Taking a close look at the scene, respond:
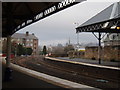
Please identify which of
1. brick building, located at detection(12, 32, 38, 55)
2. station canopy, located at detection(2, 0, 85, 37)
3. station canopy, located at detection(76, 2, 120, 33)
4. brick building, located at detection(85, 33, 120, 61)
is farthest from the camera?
brick building, located at detection(12, 32, 38, 55)

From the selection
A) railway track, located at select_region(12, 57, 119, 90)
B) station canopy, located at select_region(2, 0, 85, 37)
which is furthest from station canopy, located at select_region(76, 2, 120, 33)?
station canopy, located at select_region(2, 0, 85, 37)

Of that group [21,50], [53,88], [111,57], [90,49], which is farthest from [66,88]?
[21,50]

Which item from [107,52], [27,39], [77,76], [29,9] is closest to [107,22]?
[77,76]

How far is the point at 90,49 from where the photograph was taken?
4094 centimetres

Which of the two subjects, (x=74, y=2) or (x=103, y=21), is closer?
(x=74, y=2)

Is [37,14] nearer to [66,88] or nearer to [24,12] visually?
[24,12]

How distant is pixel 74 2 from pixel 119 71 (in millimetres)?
10976

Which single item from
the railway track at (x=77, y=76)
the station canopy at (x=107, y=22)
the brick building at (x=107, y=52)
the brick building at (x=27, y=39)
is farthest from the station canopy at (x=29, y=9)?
the brick building at (x=27, y=39)

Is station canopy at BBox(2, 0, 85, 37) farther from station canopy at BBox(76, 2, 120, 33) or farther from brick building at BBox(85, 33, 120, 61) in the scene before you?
brick building at BBox(85, 33, 120, 61)

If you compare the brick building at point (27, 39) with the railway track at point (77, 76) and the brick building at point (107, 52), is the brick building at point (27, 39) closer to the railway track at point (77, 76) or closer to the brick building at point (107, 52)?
the brick building at point (107, 52)

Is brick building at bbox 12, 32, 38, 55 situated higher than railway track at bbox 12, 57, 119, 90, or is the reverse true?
brick building at bbox 12, 32, 38, 55

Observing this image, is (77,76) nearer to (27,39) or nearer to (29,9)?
(29,9)

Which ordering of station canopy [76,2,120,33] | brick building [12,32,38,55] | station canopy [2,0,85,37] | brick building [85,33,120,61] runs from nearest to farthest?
station canopy [2,0,85,37] < station canopy [76,2,120,33] < brick building [85,33,120,61] < brick building [12,32,38,55]

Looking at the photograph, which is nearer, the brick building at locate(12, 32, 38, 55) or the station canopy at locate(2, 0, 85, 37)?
the station canopy at locate(2, 0, 85, 37)
